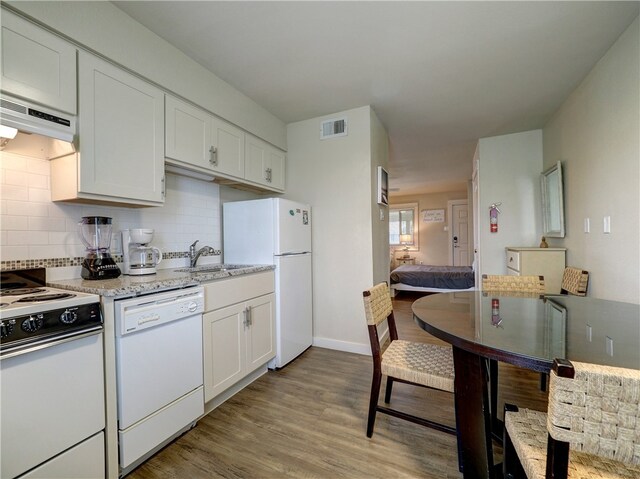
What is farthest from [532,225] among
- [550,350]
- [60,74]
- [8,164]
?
[8,164]

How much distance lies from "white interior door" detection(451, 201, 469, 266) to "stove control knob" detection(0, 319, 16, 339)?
774cm

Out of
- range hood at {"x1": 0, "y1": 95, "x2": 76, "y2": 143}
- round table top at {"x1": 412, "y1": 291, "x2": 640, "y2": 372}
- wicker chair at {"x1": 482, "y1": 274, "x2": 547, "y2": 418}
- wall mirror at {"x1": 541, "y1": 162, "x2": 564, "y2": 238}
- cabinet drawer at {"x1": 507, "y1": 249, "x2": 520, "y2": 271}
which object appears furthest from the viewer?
cabinet drawer at {"x1": 507, "y1": 249, "x2": 520, "y2": 271}

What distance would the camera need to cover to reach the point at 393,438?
1.63 metres

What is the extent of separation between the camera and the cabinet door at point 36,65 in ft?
4.00

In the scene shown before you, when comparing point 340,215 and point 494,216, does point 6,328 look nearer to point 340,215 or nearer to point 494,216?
point 340,215

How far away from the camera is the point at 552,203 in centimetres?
303

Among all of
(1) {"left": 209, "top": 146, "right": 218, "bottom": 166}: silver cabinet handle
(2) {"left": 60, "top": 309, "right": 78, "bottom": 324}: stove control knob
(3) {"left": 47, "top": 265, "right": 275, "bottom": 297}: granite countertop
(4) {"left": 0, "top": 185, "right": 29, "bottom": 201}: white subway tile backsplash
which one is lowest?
(2) {"left": 60, "top": 309, "right": 78, "bottom": 324}: stove control knob

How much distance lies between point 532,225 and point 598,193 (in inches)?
55.6

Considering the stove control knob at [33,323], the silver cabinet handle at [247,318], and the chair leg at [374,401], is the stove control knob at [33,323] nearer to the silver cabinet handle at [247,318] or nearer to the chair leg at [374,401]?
the silver cabinet handle at [247,318]

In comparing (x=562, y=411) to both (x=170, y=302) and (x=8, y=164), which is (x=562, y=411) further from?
(x=8, y=164)

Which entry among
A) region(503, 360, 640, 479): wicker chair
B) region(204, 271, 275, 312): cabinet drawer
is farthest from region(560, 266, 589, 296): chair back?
region(204, 271, 275, 312): cabinet drawer

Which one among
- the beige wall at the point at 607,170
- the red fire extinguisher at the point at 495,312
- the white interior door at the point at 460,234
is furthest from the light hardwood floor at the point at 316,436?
the white interior door at the point at 460,234

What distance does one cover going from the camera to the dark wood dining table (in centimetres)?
95

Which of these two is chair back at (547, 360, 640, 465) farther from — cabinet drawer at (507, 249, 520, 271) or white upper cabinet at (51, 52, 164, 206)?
cabinet drawer at (507, 249, 520, 271)
